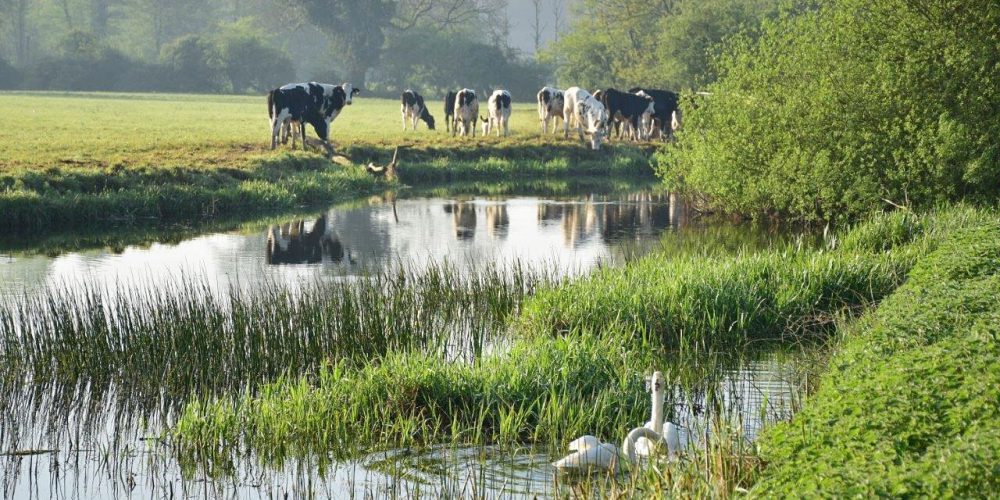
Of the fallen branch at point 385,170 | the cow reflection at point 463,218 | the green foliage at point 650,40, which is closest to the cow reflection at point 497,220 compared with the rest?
the cow reflection at point 463,218

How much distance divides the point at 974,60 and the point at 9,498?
17859 millimetres

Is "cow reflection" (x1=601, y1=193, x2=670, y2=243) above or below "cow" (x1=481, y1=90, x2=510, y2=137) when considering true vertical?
below

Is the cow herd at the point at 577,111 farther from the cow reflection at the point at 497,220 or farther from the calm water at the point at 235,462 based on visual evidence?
the calm water at the point at 235,462

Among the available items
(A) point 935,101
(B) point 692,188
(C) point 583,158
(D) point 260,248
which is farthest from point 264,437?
(C) point 583,158

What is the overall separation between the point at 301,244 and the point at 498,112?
2247cm

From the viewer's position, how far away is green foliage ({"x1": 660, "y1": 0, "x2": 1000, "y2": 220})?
20938mm

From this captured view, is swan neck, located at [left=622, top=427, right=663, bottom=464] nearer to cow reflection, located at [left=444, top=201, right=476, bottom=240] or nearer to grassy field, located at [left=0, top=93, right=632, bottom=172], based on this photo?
cow reflection, located at [left=444, top=201, right=476, bottom=240]

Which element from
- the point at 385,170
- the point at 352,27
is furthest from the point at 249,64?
the point at 385,170


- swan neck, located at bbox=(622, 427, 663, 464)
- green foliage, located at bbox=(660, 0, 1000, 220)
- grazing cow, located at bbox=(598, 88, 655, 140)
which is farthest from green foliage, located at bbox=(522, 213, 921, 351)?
grazing cow, located at bbox=(598, 88, 655, 140)

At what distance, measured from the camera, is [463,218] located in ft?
91.1

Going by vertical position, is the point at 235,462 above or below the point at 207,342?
below

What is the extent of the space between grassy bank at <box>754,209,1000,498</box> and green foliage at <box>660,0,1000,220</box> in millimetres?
10861

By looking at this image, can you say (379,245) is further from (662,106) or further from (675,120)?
(675,120)

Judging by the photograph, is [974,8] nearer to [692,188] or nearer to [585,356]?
[692,188]
